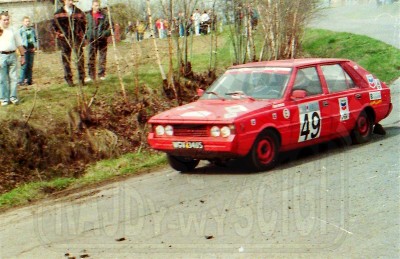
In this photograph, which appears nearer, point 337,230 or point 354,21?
point 337,230

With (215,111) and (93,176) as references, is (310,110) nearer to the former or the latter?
(215,111)

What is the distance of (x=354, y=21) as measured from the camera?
3903 centimetres

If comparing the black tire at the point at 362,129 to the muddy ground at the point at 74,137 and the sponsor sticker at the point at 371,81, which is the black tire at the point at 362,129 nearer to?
the sponsor sticker at the point at 371,81

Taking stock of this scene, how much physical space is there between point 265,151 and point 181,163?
1373 mm

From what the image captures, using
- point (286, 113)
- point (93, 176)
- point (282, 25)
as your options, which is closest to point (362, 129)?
point (286, 113)

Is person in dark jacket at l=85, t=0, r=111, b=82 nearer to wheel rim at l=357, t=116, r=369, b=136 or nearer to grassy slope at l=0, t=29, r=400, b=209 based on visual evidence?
grassy slope at l=0, t=29, r=400, b=209

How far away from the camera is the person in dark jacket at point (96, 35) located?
1497 centimetres

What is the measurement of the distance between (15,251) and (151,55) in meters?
14.1


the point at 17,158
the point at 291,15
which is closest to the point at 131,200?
the point at 17,158

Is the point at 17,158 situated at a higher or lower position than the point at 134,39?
lower

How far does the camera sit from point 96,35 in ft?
49.9

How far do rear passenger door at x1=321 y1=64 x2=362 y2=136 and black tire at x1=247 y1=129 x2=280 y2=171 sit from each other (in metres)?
1.51

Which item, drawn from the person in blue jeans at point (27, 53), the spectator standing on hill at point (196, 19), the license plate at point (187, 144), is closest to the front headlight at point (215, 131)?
the license plate at point (187, 144)

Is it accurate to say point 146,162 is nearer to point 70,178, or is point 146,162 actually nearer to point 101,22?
point 70,178
